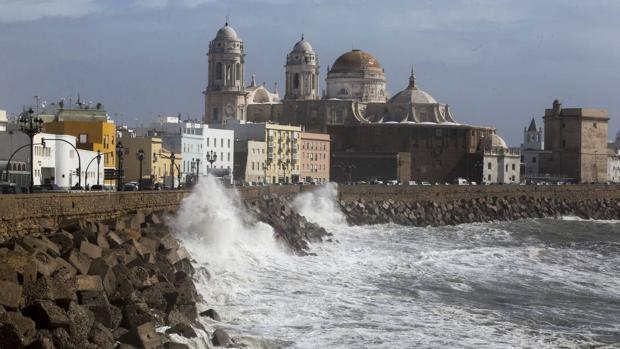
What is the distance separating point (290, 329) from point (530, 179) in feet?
283

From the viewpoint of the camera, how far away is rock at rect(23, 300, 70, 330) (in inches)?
556

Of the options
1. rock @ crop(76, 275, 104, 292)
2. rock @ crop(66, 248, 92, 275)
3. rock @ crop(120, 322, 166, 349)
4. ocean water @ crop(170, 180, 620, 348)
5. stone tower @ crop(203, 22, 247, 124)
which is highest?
stone tower @ crop(203, 22, 247, 124)

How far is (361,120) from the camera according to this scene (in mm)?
97562

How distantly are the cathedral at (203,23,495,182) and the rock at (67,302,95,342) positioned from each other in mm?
76091

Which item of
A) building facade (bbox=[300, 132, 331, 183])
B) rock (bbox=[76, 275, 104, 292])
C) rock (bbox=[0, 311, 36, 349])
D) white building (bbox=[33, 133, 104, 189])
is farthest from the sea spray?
building facade (bbox=[300, 132, 331, 183])

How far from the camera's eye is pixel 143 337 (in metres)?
14.9

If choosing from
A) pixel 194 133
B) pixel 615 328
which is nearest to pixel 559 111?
pixel 194 133

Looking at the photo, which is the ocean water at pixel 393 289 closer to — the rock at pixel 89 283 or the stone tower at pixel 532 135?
the rock at pixel 89 283

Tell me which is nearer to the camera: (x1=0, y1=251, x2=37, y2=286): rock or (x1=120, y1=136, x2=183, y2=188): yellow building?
(x1=0, y1=251, x2=37, y2=286): rock

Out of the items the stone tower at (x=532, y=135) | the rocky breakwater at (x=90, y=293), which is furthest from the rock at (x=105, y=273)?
the stone tower at (x=532, y=135)

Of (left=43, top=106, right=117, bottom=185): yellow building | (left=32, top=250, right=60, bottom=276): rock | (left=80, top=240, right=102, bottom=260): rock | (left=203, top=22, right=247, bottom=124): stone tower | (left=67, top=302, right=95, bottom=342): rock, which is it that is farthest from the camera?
(left=203, top=22, right=247, bottom=124): stone tower

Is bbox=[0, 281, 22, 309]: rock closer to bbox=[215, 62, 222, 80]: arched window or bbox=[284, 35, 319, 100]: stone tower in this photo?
bbox=[215, 62, 222, 80]: arched window

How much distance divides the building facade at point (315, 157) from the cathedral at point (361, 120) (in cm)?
80

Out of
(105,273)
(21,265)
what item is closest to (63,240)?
(105,273)
